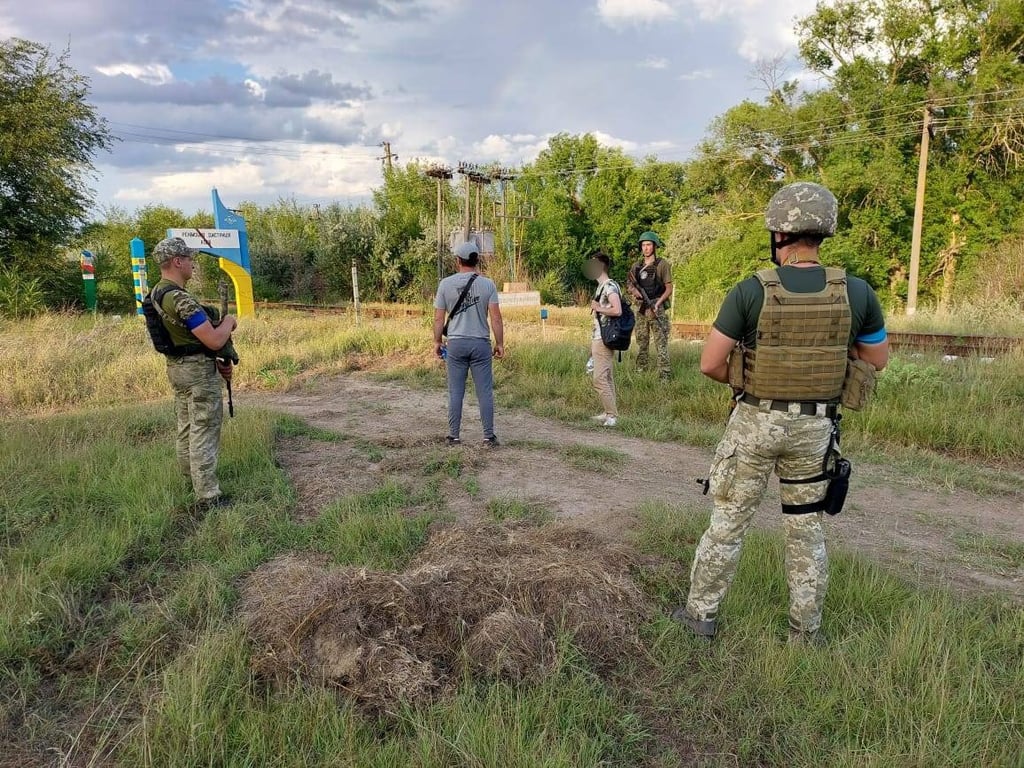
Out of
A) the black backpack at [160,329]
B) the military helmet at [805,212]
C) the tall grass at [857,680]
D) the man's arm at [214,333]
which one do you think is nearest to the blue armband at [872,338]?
the military helmet at [805,212]

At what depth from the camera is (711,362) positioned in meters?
2.69

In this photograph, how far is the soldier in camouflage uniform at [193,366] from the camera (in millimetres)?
4035

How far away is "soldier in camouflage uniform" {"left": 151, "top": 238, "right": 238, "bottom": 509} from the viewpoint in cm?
404

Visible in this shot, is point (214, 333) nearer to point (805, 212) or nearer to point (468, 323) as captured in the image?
point (468, 323)

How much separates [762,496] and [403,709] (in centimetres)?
172

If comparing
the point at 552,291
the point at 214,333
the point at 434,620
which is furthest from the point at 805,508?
the point at 552,291

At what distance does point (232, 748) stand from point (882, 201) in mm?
27759

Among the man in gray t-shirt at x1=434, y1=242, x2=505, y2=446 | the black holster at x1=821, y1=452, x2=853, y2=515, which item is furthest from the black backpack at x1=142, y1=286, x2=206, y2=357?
Result: the black holster at x1=821, y1=452, x2=853, y2=515

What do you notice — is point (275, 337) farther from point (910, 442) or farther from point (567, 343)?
point (910, 442)

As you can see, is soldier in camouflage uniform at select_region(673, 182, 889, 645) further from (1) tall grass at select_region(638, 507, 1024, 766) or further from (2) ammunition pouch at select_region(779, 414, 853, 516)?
(1) tall grass at select_region(638, 507, 1024, 766)

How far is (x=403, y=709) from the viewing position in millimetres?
2291

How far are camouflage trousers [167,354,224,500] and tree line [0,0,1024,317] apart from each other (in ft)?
57.1

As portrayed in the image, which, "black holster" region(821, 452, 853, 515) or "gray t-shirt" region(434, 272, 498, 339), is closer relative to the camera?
"black holster" region(821, 452, 853, 515)

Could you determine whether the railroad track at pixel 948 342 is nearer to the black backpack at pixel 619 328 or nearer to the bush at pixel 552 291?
the black backpack at pixel 619 328
